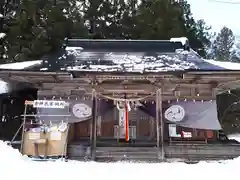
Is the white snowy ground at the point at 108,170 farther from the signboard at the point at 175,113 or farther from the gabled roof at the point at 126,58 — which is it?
the gabled roof at the point at 126,58

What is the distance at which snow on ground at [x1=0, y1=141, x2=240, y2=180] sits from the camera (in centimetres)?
792

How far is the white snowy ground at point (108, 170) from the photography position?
7.90 m

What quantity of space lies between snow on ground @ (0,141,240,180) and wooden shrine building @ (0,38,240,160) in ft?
3.93

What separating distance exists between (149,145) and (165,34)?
32.3 feet

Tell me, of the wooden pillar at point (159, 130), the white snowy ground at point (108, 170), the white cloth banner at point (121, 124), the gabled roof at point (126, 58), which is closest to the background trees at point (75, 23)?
the gabled roof at point (126, 58)

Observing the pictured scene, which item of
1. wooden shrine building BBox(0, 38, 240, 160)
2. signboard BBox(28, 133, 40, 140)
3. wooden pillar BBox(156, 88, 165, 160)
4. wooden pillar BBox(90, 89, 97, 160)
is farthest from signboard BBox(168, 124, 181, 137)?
signboard BBox(28, 133, 40, 140)

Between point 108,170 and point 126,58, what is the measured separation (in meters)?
5.21

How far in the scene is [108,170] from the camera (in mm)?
8773

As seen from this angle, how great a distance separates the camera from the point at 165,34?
19.9 m

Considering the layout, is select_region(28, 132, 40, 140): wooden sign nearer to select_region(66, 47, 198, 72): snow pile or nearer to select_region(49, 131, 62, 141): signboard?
select_region(49, 131, 62, 141): signboard

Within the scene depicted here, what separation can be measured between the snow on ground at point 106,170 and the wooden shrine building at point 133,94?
1199mm

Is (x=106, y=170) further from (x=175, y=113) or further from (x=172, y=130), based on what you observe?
(x=172, y=130)

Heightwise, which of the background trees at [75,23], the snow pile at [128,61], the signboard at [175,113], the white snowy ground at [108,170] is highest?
the background trees at [75,23]

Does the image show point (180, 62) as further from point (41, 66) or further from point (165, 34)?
point (165, 34)
